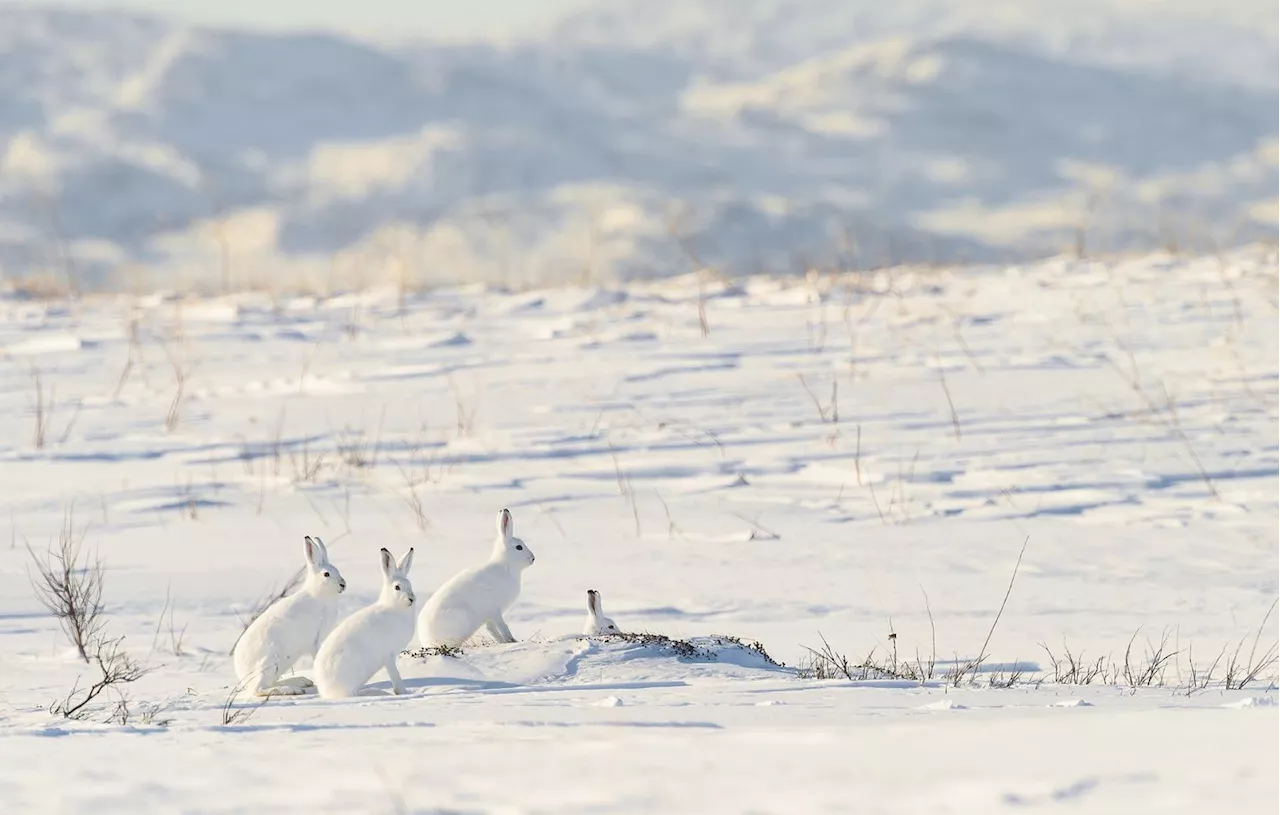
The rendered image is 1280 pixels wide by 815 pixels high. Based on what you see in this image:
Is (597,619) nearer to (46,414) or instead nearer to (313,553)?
(313,553)

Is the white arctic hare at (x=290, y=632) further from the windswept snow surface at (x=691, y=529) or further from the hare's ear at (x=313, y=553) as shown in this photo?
the windswept snow surface at (x=691, y=529)

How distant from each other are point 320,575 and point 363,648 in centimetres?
51

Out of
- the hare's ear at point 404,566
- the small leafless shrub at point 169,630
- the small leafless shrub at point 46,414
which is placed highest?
the small leafless shrub at point 46,414

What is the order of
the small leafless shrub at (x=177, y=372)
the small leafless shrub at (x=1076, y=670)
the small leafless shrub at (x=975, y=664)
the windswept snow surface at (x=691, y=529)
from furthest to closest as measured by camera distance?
the small leafless shrub at (x=177, y=372) → the small leafless shrub at (x=1076, y=670) → the small leafless shrub at (x=975, y=664) → the windswept snow surface at (x=691, y=529)

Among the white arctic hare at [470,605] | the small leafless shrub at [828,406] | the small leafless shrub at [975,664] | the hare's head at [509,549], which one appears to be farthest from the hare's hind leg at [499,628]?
the small leafless shrub at [828,406]

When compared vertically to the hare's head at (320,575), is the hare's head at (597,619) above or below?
below

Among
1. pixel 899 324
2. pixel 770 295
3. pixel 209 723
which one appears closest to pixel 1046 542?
pixel 209 723

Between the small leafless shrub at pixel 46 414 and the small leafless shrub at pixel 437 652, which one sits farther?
the small leafless shrub at pixel 46 414

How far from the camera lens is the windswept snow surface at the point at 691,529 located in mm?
2232

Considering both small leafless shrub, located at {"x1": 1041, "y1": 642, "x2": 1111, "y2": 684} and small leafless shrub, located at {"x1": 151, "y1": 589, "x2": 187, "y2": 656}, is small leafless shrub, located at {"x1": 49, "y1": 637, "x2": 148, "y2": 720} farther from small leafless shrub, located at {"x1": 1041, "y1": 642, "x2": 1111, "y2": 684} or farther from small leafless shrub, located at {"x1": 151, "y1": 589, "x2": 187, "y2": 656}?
small leafless shrub, located at {"x1": 1041, "y1": 642, "x2": 1111, "y2": 684}

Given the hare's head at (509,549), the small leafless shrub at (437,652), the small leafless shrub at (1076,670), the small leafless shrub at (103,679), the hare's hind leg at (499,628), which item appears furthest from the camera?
the hare's head at (509,549)

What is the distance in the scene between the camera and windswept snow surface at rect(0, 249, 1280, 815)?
223 cm

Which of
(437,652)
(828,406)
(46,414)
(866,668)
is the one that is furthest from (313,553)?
(46,414)

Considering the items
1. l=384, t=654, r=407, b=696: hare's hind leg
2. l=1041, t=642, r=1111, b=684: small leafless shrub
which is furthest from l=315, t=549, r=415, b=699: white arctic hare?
l=1041, t=642, r=1111, b=684: small leafless shrub
